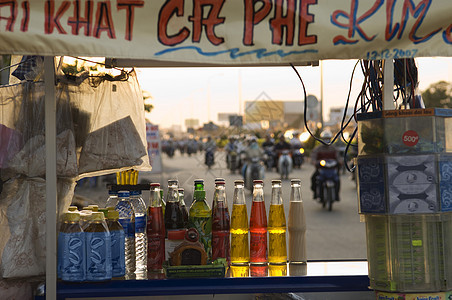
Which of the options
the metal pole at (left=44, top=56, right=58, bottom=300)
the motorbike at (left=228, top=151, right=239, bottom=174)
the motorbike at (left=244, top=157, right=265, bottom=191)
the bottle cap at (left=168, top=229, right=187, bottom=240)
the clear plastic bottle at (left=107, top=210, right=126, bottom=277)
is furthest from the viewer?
the motorbike at (left=228, top=151, right=239, bottom=174)

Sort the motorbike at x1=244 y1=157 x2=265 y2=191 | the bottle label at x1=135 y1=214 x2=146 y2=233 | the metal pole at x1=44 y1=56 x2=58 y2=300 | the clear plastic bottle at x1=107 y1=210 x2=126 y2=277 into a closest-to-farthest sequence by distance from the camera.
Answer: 1. the metal pole at x1=44 y1=56 x2=58 y2=300
2. the clear plastic bottle at x1=107 y1=210 x2=126 y2=277
3. the bottle label at x1=135 y1=214 x2=146 y2=233
4. the motorbike at x1=244 y1=157 x2=265 y2=191

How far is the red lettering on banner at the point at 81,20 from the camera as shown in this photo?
258 centimetres

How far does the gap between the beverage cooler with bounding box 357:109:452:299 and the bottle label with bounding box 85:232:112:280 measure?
1385mm

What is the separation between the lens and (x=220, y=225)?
340cm

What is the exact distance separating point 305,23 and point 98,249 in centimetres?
156

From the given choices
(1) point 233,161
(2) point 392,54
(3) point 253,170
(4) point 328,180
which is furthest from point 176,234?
(1) point 233,161

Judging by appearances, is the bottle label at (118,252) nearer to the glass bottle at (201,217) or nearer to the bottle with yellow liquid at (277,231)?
the glass bottle at (201,217)

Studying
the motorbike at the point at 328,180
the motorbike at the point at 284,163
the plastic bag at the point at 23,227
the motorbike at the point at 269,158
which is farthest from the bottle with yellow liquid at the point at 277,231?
the motorbike at the point at 269,158

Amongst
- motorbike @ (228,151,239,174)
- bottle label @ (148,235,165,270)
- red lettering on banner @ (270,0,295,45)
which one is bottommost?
bottle label @ (148,235,165,270)

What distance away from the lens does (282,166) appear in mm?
24828

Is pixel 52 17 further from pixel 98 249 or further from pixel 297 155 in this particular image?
pixel 297 155

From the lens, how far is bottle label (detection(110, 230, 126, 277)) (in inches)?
125

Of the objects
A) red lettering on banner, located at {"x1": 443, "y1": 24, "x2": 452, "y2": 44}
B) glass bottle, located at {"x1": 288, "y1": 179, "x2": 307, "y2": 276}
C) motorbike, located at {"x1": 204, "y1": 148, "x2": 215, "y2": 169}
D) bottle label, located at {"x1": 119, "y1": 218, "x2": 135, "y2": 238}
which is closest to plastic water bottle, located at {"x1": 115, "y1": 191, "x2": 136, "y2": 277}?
bottle label, located at {"x1": 119, "y1": 218, "x2": 135, "y2": 238}

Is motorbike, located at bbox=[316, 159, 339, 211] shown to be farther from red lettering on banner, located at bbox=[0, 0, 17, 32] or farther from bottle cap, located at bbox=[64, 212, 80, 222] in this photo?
red lettering on banner, located at bbox=[0, 0, 17, 32]
